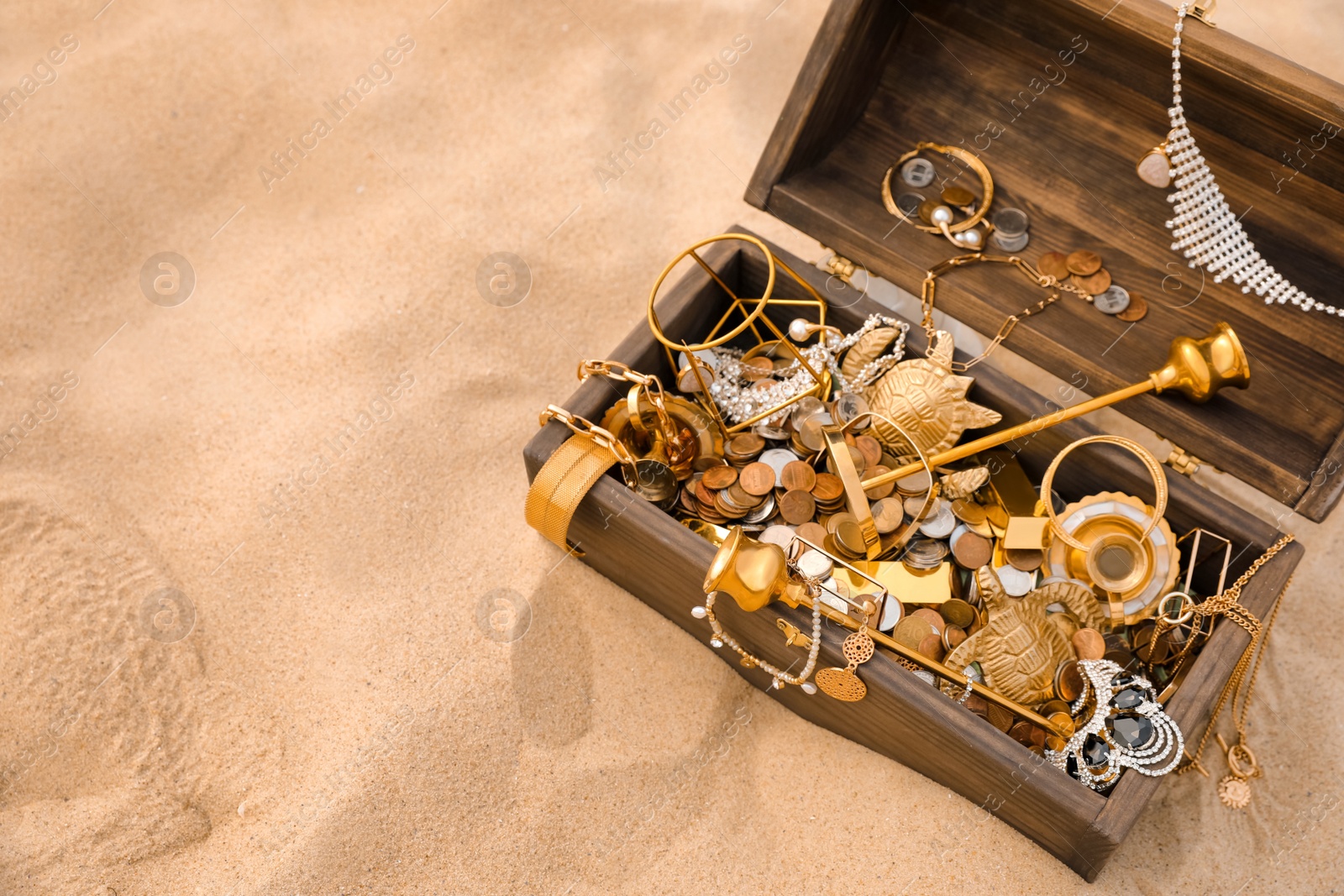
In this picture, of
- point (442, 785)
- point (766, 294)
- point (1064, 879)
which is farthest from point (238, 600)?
point (1064, 879)

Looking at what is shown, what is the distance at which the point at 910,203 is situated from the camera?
180cm

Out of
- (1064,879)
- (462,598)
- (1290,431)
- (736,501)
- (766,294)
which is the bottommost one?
(462,598)

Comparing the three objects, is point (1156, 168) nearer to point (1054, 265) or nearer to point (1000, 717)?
point (1054, 265)

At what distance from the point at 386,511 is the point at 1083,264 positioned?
1.35 metres

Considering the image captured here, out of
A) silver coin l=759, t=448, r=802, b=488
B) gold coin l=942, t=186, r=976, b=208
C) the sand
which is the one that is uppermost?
gold coin l=942, t=186, r=976, b=208

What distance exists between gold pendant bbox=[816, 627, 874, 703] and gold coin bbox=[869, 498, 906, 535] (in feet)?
0.83

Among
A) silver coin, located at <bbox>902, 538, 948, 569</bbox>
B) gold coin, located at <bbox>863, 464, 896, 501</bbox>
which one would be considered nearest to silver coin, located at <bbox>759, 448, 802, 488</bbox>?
gold coin, located at <bbox>863, 464, 896, 501</bbox>

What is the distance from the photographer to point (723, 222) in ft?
7.72

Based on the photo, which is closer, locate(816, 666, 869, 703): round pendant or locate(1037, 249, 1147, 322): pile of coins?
locate(816, 666, 869, 703): round pendant

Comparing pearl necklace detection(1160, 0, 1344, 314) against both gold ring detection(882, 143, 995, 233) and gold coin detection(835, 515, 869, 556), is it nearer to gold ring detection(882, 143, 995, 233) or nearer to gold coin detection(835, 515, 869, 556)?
gold ring detection(882, 143, 995, 233)

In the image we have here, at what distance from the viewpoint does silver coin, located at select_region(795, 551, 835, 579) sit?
148 centimetres

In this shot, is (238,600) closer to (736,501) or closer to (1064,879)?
(736,501)

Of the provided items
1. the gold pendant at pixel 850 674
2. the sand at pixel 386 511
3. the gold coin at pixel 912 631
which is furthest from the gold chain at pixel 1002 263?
the sand at pixel 386 511

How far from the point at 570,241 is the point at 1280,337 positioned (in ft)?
4.70
